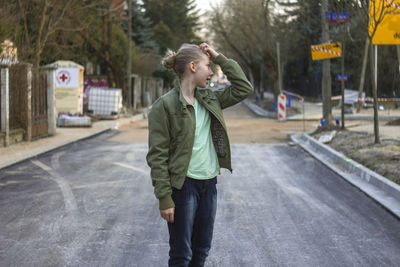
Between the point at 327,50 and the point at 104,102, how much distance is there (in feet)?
45.9

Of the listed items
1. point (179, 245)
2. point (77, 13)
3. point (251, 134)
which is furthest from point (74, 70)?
point (179, 245)

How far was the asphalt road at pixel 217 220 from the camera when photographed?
209 inches

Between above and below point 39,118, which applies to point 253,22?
above

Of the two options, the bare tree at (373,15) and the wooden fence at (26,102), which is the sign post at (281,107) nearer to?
the wooden fence at (26,102)

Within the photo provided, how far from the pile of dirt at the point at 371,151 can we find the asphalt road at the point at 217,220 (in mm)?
732

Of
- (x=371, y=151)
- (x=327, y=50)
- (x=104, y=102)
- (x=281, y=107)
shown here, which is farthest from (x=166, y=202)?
(x=281, y=107)

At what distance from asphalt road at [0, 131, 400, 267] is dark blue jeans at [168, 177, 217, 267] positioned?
1.39 meters

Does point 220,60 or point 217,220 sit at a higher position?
point 220,60

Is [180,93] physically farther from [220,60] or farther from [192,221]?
[192,221]

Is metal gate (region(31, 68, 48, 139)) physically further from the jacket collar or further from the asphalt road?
the jacket collar

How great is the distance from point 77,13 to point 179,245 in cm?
2514

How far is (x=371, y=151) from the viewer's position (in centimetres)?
1219

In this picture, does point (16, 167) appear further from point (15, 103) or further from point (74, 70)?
point (74, 70)

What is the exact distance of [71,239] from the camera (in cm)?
589
